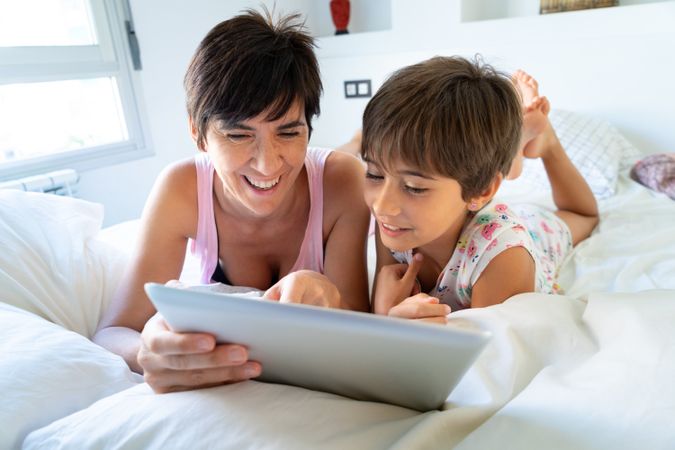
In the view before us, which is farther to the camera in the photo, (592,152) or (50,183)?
(50,183)

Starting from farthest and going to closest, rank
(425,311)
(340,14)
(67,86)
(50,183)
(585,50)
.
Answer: (340,14), (67,86), (585,50), (50,183), (425,311)

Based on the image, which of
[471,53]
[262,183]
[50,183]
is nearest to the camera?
[262,183]

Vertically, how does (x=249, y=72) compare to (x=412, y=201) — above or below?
above

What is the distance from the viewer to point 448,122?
79 centimetres

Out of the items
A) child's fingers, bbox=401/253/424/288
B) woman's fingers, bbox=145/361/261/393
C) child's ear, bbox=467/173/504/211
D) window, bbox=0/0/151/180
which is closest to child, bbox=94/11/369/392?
woman's fingers, bbox=145/361/261/393

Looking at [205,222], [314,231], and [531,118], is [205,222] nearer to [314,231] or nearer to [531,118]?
[314,231]

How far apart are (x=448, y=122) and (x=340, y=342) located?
53 cm

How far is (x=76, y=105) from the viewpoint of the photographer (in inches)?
88.6

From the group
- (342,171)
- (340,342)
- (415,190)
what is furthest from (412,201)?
(340,342)

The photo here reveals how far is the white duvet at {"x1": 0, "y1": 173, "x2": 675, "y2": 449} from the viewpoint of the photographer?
422 millimetres

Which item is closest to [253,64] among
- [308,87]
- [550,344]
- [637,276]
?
[308,87]

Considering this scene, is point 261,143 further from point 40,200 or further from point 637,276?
point 637,276

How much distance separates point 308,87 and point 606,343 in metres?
0.60

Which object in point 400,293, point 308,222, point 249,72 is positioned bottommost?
point 400,293
